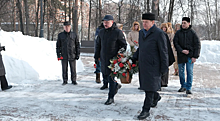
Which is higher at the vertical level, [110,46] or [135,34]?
[135,34]

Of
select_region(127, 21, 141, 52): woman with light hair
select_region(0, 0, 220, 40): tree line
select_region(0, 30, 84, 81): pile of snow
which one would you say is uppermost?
select_region(0, 0, 220, 40): tree line

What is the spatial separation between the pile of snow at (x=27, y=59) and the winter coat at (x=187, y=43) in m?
4.61

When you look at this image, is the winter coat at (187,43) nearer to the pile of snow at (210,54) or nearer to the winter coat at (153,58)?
the winter coat at (153,58)

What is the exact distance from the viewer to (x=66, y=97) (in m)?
6.23

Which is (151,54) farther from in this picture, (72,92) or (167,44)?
(72,92)

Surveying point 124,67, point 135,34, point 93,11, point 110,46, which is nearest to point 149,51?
point 124,67

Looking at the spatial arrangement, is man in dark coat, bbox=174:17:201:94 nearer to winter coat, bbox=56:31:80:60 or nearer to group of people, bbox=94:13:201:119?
group of people, bbox=94:13:201:119

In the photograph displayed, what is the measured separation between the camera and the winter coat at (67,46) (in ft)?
25.6

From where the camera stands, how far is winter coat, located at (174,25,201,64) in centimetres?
636

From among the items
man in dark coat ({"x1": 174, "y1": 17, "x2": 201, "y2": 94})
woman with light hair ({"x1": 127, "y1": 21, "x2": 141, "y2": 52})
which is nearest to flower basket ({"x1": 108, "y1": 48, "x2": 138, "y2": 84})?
man in dark coat ({"x1": 174, "y1": 17, "x2": 201, "y2": 94})

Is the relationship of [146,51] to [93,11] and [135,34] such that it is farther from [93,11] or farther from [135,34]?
[93,11]

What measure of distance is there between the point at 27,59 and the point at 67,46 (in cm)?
202

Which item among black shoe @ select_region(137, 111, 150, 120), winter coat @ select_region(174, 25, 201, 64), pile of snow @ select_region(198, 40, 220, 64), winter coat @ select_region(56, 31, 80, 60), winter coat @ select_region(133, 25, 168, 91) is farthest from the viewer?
pile of snow @ select_region(198, 40, 220, 64)

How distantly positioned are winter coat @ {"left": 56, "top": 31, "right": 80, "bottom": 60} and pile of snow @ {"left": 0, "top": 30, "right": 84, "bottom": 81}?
1.47m
